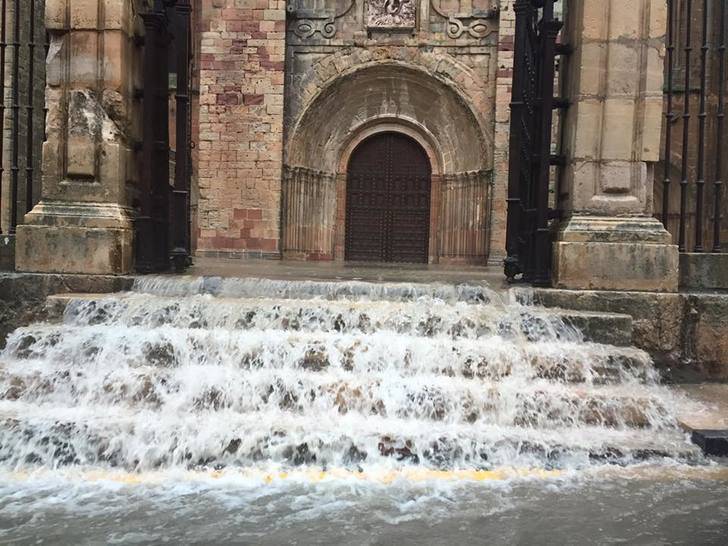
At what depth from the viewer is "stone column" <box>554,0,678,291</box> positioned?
5.02 metres

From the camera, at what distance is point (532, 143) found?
5.88m

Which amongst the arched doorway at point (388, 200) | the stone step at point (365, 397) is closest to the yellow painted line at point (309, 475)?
the stone step at point (365, 397)

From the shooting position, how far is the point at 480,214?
1303 cm

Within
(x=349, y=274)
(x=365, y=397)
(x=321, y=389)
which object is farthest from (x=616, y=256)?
(x=349, y=274)

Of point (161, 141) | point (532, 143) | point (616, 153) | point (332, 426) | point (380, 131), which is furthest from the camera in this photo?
A: point (380, 131)

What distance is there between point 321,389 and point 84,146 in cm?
316

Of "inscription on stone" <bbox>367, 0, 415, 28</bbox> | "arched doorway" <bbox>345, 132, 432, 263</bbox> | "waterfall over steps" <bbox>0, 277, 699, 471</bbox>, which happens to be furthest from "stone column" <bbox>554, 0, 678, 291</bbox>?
"arched doorway" <bbox>345, 132, 432, 263</bbox>

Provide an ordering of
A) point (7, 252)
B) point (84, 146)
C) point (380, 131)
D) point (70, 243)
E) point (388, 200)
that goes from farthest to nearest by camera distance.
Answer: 1. point (388, 200)
2. point (380, 131)
3. point (7, 252)
4. point (84, 146)
5. point (70, 243)

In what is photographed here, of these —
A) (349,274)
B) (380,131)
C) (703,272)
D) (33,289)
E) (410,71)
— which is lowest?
(33,289)

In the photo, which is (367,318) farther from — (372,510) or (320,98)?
(320,98)

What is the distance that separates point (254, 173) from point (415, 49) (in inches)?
158

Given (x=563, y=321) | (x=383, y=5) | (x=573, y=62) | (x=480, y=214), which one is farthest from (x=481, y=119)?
(x=563, y=321)

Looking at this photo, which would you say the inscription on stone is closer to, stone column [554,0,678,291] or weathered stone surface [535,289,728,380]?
stone column [554,0,678,291]

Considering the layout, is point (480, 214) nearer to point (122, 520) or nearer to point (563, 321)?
point (563, 321)
